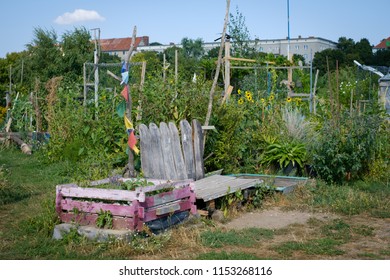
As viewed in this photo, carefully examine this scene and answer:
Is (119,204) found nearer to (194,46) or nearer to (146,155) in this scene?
(146,155)

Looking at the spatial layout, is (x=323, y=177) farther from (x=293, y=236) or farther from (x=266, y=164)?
(x=293, y=236)

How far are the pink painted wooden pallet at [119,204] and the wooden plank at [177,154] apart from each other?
1.24 metres

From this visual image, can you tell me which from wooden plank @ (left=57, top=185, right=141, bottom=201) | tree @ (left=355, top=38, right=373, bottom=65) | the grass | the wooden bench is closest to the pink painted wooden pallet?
wooden plank @ (left=57, top=185, right=141, bottom=201)

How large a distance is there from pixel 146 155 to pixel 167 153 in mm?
299

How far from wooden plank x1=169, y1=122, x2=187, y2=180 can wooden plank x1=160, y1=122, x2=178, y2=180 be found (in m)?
0.06

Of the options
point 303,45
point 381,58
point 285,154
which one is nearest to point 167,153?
point 285,154

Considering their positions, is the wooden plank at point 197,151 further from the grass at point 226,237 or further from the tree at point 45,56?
the tree at point 45,56

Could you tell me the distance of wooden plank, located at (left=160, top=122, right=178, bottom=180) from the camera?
293 inches

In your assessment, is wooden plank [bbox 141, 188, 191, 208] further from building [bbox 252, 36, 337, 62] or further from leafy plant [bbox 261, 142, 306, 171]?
building [bbox 252, 36, 337, 62]

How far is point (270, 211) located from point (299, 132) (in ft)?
9.36

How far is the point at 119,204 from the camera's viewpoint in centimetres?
579

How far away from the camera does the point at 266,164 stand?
9.73 meters

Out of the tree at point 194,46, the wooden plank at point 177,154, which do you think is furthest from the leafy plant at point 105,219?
the tree at point 194,46

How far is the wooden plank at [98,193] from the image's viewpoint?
5695mm
